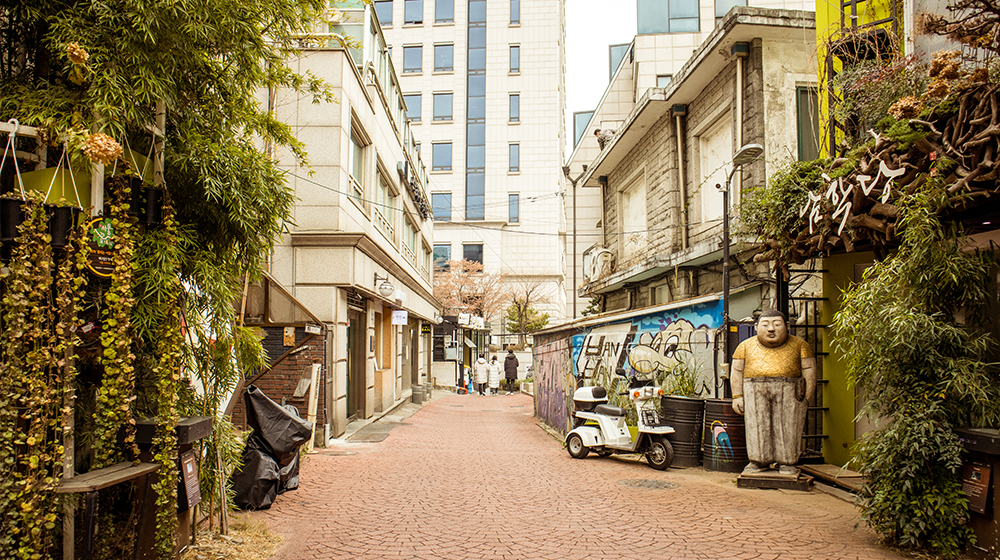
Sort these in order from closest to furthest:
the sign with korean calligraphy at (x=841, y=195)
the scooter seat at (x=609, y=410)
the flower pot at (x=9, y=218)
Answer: the flower pot at (x=9, y=218)
the sign with korean calligraphy at (x=841, y=195)
the scooter seat at (x=609, y=410)

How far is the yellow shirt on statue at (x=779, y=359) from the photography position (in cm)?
775

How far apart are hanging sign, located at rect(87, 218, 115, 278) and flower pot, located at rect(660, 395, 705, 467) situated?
24.8 ft

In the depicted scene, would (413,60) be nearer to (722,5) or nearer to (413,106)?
(413,106)

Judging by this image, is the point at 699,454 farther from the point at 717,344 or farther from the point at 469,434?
the point at 469,434

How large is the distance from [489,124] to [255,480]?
42.0m

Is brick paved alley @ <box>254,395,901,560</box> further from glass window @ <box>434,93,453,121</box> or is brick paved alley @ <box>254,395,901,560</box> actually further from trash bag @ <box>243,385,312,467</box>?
glass window @ <box>434,93,453,121</box>

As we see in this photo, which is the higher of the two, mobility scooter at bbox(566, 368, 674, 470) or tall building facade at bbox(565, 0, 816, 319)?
tall building facade at bbox(565, 0, 816, 319)

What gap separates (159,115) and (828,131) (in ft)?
24.7

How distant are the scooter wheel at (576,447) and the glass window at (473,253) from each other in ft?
119

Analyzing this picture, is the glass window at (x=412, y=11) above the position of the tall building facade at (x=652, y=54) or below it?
above

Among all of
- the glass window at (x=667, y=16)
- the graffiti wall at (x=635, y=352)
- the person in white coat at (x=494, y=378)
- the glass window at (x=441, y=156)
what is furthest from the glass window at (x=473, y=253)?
the graffiti wall at (x=635, y=352)

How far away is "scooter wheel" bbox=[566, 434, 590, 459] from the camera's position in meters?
10.6

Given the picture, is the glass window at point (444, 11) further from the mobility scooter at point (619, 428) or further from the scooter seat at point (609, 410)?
the scooter seat at point (609, 410)

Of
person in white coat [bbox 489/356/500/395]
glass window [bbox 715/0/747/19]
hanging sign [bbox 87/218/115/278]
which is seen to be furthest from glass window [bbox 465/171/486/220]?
hanging sign [bbox 87/218/115/278]
